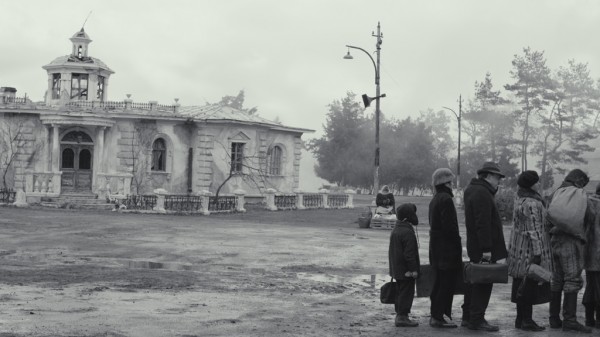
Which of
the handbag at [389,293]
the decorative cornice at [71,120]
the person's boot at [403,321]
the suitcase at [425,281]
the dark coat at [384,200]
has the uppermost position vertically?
the decorative cornice at [71,120]

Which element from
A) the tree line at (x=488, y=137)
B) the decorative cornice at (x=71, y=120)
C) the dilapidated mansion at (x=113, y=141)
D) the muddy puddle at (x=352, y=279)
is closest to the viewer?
the muddy puddle at (x=352, y=279)

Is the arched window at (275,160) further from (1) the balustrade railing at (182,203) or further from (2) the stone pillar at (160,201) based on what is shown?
(2) the stone pillar at (160,201)

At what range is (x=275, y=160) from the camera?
45219mm

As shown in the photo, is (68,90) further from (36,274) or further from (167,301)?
(167,301)

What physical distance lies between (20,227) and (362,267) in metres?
11.8

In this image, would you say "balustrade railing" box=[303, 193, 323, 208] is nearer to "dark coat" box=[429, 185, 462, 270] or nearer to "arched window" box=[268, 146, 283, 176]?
"arched window" box=[268, 146, 283, 176]

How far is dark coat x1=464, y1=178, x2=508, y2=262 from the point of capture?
9.52 metres

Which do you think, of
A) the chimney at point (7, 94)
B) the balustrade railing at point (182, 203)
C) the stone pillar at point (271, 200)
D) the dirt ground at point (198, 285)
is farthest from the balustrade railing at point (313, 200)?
the dirt ground at point (198, 285)

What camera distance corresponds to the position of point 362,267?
53.3ft

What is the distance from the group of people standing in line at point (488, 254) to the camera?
961cm

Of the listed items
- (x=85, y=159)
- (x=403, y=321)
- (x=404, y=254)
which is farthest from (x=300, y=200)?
(x=403, y=321)

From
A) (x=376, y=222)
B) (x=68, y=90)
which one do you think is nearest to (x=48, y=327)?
(x=376, y=222)

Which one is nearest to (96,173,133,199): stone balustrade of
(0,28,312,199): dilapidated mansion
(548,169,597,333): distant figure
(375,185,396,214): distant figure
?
(0,28,312,199): dilapidated mansion

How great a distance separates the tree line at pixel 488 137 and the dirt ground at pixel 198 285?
159 ft
